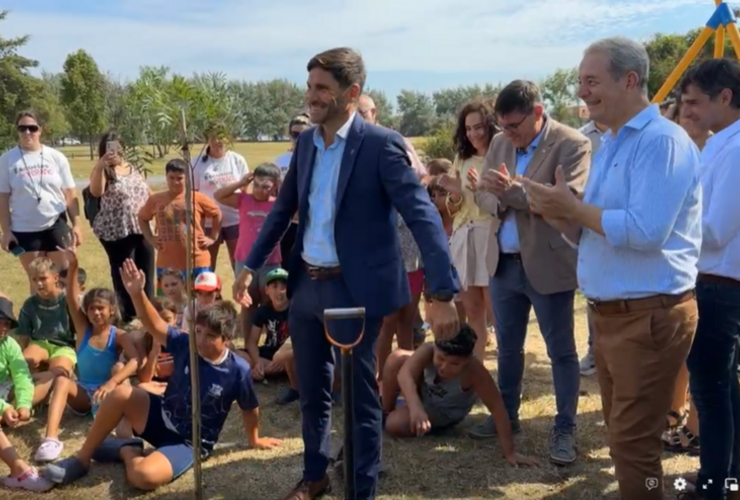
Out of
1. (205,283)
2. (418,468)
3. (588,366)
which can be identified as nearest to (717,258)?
(418,468)

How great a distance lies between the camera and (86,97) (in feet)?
11.8

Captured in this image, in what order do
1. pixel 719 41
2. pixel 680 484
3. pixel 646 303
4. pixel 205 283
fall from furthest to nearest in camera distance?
pixel 719 41, pixel 205 283, pixel 680 484, pixel 646 303

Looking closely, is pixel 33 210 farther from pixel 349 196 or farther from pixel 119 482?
pixel 349 196

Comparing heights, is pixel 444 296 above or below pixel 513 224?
below

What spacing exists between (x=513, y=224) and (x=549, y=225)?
9.7 inches

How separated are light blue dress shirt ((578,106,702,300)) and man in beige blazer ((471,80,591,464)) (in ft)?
2.38

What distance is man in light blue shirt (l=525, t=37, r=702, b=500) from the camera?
7.73ft

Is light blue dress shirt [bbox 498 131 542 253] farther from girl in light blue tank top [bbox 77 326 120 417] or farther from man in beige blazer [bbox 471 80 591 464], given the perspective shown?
girl in light blue tank top [bbox 77 326 120 417]

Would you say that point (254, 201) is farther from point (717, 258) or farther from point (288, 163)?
point (717, 258)

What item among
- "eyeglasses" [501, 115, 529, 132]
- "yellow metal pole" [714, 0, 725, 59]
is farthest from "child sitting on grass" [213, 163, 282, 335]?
"yellow metal pole" [714, 0, 725, 59]

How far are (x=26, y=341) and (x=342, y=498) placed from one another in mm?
2707

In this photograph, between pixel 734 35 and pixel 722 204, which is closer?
pixel 722 204

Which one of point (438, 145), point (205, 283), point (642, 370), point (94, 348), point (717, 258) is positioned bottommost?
point (94, 348)

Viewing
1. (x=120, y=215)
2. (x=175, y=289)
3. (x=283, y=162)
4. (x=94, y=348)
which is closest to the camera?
(x=94, y=348)
